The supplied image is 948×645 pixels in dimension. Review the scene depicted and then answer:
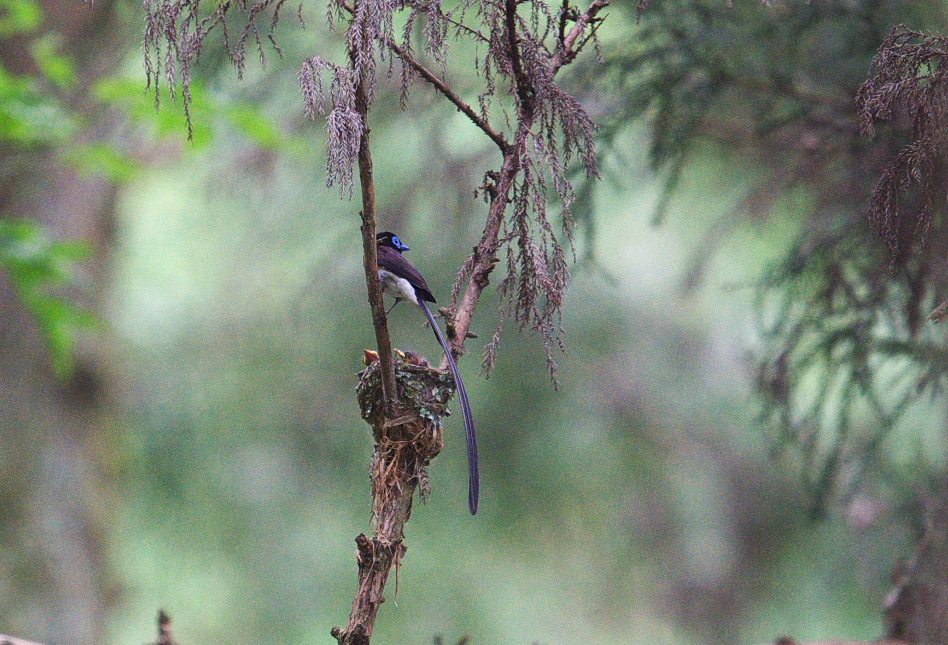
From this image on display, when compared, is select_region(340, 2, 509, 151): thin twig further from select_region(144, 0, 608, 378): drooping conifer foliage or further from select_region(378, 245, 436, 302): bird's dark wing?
select_region(378, 245, 436, 302): bird's dark wing

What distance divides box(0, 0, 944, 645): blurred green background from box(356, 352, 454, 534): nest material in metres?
3.31

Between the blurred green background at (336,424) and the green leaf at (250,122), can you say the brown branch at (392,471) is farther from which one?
the blurred green background at (336,424)

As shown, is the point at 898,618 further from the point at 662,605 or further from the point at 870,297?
the point at 662,605

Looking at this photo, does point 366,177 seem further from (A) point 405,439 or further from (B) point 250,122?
(B) point 250,122

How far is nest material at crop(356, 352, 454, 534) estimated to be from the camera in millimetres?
2467

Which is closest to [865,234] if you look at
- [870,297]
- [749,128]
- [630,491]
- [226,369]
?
[870,297]

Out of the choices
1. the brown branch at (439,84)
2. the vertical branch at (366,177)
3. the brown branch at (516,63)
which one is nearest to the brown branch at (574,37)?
the brown branch at (516,63)

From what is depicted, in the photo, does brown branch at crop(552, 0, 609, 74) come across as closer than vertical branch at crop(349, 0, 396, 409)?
No

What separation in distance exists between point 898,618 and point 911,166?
228 cm

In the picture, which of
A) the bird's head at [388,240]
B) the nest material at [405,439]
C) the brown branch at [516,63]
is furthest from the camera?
the bird's head at [388,240]

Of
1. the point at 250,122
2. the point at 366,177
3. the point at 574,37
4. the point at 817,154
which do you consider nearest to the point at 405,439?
the point at 366,177

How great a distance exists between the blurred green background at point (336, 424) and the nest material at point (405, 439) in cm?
331

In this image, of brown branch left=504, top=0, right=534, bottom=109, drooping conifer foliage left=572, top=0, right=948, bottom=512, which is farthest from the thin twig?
drooping conifer foliage left=572, top=0, right=948, bottom=512

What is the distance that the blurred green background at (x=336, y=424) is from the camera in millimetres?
7934
